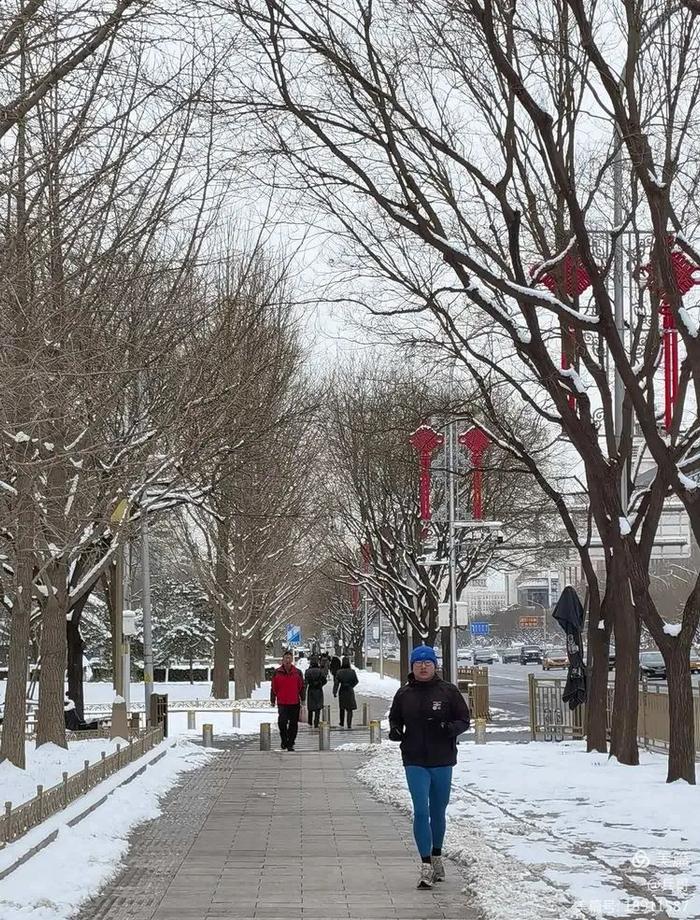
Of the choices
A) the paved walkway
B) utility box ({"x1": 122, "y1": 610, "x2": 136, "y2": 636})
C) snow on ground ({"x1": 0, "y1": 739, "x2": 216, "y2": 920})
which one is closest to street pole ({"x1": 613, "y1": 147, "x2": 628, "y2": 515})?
the paved walkway

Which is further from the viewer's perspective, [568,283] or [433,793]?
[568,283]

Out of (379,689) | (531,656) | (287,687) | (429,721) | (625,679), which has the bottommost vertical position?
(531,656)

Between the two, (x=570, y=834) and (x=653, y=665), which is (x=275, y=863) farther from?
(x=653, y=665)

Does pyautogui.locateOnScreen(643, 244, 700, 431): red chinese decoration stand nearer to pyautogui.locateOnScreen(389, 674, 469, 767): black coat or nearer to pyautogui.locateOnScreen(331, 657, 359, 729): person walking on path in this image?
pyautogui.locateOnScreen(389, 674, 469, 767): black coat

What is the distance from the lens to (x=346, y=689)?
33.4 metres

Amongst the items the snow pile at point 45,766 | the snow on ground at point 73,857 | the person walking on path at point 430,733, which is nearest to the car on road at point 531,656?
the snow pile at point 45,766

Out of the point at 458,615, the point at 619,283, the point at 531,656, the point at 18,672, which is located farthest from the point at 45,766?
the point at 531,656

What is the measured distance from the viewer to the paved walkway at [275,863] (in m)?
9.80

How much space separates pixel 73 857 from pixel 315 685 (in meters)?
22.2

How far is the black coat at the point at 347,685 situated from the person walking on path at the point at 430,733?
70.0 ft

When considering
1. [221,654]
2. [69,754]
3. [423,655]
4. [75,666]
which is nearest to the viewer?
[423,655]

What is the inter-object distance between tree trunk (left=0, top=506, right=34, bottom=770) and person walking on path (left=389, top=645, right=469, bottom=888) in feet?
28.4

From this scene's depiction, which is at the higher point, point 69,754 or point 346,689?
point 346,689

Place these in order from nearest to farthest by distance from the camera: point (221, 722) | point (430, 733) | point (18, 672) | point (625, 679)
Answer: point (430, 733)
point (625, 679)
point (18, 672)
point (221, 722)
